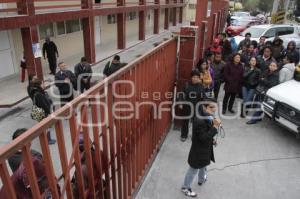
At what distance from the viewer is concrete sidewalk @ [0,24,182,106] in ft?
31.6

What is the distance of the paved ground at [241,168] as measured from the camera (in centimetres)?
464

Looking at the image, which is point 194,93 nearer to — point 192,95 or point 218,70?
point 192,95

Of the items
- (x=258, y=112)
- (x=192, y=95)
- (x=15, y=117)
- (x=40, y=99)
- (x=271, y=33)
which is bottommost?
(x=15, y=117)

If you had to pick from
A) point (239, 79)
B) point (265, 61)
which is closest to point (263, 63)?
point (265, 61)

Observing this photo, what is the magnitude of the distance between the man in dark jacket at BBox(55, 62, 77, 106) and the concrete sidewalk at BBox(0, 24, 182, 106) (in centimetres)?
253

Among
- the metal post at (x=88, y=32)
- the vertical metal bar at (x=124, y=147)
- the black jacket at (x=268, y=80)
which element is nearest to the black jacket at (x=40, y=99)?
the vertical metal bar at (x=124, y=147)

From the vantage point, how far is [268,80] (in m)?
6.85

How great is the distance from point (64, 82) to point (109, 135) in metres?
4.60

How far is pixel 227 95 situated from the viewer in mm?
7398

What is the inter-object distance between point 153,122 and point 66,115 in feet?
9.61

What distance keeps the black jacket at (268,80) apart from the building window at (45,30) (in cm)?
1047

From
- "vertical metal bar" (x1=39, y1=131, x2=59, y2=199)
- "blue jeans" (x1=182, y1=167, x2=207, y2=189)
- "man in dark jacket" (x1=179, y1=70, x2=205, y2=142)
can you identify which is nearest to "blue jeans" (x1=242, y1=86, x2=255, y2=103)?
"man in dark jacket" (x1=179, y1=70, x2=205, y2=142)

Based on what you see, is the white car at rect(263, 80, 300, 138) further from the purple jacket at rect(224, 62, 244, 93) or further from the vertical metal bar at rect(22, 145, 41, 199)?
the vertical metal bar at rect(22, 145, 41, 199)

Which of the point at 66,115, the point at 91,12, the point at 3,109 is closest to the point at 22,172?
the point at 66,115
